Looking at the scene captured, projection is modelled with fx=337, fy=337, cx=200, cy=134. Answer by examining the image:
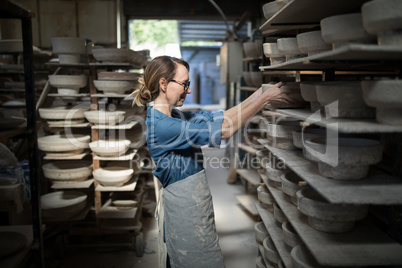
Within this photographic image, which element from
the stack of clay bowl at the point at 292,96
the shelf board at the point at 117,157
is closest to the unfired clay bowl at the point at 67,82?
the shelf board at the point at 117,157

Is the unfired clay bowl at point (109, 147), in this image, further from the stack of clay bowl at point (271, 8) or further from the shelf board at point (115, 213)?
the stack of clay bowl at point (271, 8)

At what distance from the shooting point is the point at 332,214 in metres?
1.51

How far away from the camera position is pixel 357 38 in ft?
4.27

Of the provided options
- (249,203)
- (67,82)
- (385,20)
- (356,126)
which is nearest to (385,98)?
(356,126)

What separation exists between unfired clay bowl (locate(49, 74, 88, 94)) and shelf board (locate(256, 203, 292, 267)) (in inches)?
86.0

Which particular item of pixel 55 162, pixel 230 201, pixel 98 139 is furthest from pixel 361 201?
pixel 230 201

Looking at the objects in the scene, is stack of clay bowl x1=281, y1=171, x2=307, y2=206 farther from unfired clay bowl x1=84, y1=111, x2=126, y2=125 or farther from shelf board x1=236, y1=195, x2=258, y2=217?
shelf board x1=236, y1=195, x2=258, y2=217

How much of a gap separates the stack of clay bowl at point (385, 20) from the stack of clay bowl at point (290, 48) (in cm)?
59

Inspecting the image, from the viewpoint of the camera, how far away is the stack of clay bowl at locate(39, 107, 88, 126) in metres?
3.29

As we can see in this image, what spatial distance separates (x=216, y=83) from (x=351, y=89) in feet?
42.9

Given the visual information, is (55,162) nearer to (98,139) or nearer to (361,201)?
(98,139)

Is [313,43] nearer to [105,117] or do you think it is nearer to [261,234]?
[261,234]

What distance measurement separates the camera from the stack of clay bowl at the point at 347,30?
1.28 meters

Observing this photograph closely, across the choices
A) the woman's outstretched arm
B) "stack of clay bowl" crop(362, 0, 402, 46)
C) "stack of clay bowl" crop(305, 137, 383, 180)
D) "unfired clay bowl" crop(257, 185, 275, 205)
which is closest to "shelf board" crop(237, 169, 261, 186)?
"unfired clay bowl" crop(257, 185, 275, 205)
